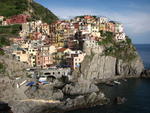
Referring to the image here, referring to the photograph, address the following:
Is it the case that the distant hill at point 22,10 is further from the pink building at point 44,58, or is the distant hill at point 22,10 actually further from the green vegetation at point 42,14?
the pink building at point 44,58

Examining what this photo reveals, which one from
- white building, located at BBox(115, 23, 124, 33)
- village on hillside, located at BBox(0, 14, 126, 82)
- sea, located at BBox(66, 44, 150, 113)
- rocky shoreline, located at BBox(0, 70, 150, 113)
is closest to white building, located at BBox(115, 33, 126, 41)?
village on hillside, located at BBox(0, 14, 126, 82)

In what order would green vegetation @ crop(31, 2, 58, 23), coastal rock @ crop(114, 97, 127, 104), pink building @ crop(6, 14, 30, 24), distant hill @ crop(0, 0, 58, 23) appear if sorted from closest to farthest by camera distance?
coastal rock @ crop(114, 97, 127, 104) < pink building @ crop(6, 14, 30, 24) < distant hill @ crop(0, 0, 58, 23) < green vegetation @ crop(31, 2, 58, 23)

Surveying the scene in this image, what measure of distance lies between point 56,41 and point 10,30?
19504 mm

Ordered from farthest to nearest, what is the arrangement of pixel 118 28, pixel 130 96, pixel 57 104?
pixel 118 28
pixel 130 96
pixel 57 104

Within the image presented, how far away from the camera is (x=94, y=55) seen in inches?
2692

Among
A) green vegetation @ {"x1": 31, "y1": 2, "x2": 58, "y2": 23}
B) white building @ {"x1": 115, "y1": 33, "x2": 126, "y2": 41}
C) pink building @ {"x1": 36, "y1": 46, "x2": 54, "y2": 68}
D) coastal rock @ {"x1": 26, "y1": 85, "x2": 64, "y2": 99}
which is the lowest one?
coastal rock @ {"x1": 26, "y1": 85, "x2": 64, "y2": 99}

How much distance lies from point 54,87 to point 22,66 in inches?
401

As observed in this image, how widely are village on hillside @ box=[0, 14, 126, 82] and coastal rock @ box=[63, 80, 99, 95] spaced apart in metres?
6.89

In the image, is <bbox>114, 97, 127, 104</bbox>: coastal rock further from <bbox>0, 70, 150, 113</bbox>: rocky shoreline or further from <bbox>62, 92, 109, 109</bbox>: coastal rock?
<bbox>62, 92, 109, 109</bbox>: coastal rock

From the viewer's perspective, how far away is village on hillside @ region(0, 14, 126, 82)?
63719 mm

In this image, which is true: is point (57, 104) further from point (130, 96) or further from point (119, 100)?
point (130, 96)

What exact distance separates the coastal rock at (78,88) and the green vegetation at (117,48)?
19554 mm

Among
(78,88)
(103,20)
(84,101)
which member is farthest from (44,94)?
(103,20)

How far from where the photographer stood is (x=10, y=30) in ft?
282
